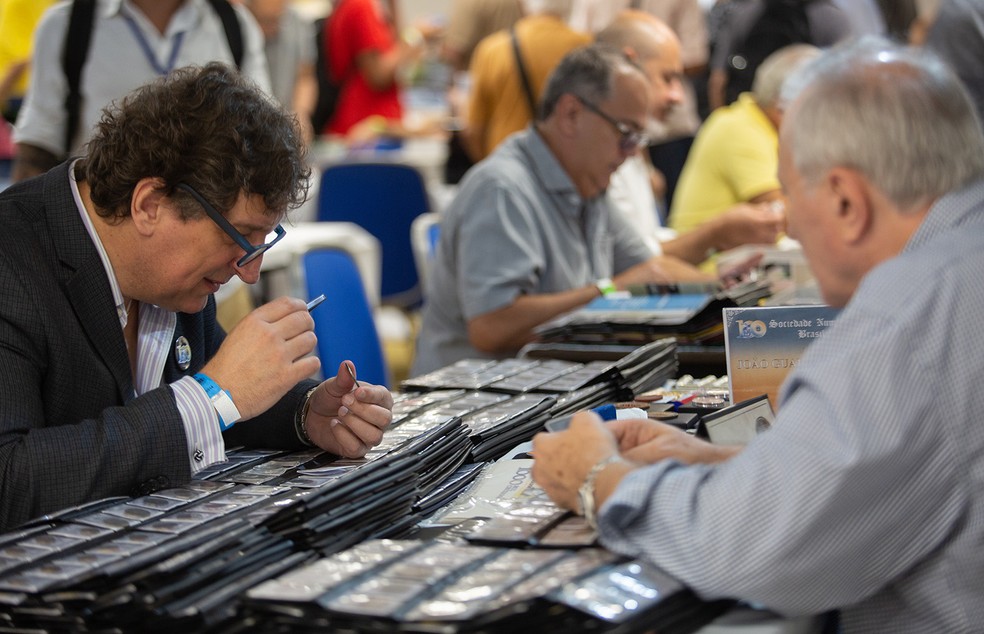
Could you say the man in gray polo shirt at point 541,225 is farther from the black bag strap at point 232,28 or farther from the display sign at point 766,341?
the display sign at point 766,341

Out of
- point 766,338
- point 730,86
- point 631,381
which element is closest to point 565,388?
point 631,381

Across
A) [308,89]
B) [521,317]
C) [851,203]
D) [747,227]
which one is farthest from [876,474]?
[308,89]

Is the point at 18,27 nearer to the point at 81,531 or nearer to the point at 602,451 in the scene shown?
the point at 81,531

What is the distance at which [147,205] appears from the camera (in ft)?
6.49

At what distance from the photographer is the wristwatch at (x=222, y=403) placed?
190cm

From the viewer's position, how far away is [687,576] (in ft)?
4.50

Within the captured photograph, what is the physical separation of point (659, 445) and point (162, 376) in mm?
1028

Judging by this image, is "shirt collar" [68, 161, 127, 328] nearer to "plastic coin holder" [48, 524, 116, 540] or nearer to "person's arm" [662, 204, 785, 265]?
"plastic coin holder" [48, 524, 116, 540]

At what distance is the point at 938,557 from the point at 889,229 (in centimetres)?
40

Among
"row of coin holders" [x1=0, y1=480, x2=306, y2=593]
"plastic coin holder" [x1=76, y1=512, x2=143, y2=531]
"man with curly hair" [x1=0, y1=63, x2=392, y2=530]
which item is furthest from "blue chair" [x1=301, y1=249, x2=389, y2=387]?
"plastic coin holder" [x1=76, y1=512, x2=143, y2=531]

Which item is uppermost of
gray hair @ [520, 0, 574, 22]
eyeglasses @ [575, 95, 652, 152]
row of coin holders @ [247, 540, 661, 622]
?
gray hair @ [520, 0, 574, 22]

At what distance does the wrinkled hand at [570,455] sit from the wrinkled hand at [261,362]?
504mm

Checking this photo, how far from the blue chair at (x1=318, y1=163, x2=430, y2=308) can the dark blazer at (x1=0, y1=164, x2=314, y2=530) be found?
13.9ft

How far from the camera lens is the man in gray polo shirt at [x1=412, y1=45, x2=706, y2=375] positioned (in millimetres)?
3373
